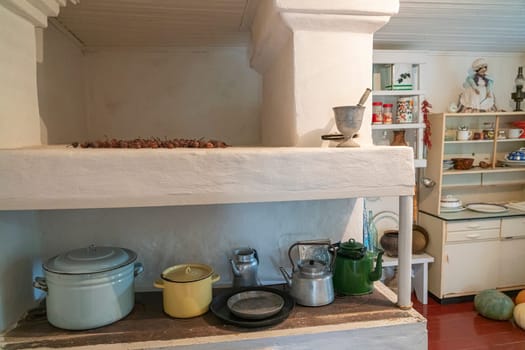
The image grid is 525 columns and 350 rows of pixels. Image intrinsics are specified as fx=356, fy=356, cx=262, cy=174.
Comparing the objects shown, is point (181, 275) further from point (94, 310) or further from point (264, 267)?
point (264, 267)

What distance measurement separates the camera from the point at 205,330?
1.21 meters

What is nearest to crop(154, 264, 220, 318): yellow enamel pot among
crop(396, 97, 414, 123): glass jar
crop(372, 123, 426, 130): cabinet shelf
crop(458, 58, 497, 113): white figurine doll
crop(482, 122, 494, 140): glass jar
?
crop(372, 123, 426, 130): cabinet shelf

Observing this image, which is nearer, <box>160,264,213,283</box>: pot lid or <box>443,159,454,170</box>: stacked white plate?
<box>160,264,213,283</box>: pot lid

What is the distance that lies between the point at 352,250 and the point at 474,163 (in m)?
2.58

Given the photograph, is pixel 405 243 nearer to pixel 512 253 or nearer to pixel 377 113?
pixel 377 113

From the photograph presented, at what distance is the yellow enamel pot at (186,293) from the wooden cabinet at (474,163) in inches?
98.9

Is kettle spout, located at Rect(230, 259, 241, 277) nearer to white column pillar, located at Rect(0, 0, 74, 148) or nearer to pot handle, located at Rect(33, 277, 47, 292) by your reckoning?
pot handle, located at Rect(33, 277, 47, 292)

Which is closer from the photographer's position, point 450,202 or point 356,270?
point 356,270

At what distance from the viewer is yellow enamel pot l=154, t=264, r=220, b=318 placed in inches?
49.9

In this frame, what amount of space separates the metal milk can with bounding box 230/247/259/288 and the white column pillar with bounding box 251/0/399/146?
1.68 ft

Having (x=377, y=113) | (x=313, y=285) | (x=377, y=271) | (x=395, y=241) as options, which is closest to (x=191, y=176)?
(x=313, y=285)

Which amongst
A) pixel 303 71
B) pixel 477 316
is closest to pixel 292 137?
pixel 303 71

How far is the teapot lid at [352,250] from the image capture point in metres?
1.42

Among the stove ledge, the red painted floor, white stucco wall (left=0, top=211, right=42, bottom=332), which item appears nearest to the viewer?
the stove ledge
